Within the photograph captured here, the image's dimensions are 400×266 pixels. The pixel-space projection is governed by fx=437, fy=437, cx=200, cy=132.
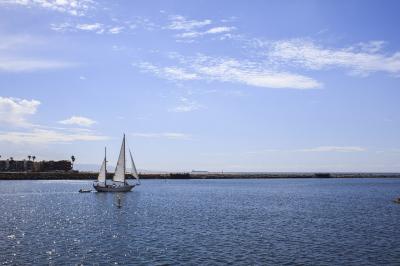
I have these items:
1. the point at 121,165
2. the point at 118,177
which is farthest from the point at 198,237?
the point at 118,177

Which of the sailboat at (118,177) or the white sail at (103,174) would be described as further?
the white sail at (103,174)

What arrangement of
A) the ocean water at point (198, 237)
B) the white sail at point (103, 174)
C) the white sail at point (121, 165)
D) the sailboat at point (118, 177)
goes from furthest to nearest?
the white sail at point (103, 174), the sailboat at point (118, 177), the white sail at point (121, 165), the ocean water at point (198, 237)

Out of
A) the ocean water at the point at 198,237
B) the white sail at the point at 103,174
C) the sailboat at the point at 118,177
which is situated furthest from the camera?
the white sail at the point at 103,174

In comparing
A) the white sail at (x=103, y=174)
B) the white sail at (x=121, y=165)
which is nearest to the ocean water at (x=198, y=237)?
the white sail at (x=121, y=165)

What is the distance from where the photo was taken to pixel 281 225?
188ft

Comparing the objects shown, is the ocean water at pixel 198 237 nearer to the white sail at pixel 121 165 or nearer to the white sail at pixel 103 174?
the white sail at pixel 121 165

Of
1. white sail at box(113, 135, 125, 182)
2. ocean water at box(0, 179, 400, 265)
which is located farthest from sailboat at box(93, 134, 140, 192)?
ocean water at box(0, 179, 400, 265)

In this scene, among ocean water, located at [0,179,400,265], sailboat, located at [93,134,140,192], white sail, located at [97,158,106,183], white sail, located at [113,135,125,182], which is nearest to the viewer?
ocean water, located at [0,179,400,265]

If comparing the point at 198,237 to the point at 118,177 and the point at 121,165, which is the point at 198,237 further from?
the point at 118,177

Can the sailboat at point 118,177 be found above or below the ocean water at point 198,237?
above

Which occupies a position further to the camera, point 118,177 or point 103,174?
point 103,174

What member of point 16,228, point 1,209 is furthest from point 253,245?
point 1,209

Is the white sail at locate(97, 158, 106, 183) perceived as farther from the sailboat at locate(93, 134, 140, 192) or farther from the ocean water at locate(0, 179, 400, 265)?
the ocean water at locate(0, 179, 400, 265)

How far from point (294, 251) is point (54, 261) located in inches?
811
